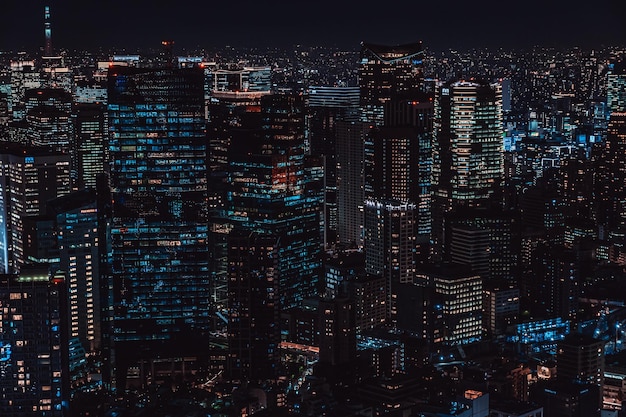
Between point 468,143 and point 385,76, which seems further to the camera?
point 385,76

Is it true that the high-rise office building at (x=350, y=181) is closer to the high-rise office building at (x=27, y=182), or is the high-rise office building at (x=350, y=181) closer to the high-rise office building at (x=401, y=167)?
the high-rise office building at (x=401, y=167)

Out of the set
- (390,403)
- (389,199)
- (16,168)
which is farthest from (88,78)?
(390,403)

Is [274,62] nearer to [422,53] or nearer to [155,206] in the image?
[422,53]

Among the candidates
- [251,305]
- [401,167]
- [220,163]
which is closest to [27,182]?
[220,163]

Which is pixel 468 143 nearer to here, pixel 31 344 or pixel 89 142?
pixel 89 142

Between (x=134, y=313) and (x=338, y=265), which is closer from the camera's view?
(x=134, y=313)

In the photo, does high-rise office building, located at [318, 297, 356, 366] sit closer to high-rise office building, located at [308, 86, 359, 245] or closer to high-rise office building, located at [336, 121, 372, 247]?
high-rise office building, located at [336, 121, 372, 247]
